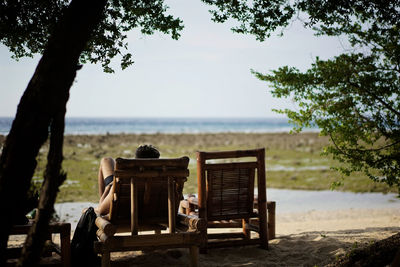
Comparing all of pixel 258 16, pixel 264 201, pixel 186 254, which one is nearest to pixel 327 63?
pixel 258 16

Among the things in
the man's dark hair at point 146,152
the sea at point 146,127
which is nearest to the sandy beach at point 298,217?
the man's dark hair at point 146,152

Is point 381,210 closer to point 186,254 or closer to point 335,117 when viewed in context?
point 335,117

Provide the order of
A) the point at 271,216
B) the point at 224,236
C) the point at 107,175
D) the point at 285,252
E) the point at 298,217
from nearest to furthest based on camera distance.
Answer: the point at 107,175 < the point at 285,252 < the point at 224,236 < the point at 271,216 < the point at 298,217

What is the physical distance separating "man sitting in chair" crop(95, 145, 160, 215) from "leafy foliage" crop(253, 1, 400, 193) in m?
1.88

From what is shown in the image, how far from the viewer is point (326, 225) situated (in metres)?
8.00

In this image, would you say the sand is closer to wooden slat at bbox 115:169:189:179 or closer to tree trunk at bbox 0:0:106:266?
wooden slat at bbox 115:169:189:179

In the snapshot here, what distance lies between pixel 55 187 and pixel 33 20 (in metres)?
3.05

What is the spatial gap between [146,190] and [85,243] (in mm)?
937

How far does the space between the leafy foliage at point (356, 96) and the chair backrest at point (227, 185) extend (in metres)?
0.94

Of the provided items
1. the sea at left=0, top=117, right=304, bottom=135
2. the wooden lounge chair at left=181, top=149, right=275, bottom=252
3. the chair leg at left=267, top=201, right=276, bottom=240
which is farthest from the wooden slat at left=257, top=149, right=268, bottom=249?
the sea at left=0, top=117, right=304, bottom=135

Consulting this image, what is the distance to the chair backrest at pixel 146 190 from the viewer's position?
15.2 ft

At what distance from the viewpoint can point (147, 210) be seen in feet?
16.8

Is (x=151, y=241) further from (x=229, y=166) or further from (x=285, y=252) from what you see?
(x=285, y=252)

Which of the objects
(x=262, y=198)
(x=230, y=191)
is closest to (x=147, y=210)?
(x=230, y=191)
